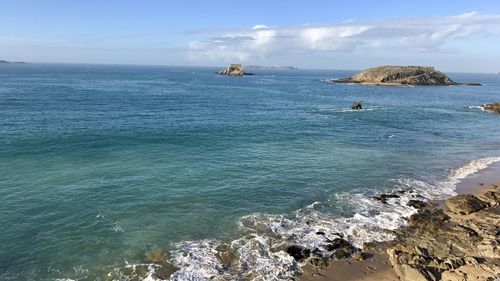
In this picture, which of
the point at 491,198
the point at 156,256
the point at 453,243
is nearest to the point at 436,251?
the point at 453,243

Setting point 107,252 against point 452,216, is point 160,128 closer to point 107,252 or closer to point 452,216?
point 107,252

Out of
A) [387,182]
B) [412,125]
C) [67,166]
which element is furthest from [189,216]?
[412,125]

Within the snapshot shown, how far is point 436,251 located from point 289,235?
34.7 ft

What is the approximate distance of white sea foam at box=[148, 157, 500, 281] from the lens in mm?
25219

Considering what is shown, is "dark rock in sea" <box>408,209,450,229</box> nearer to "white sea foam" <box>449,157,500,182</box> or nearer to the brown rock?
"white sea foam" <box>449,157,500,182</box>

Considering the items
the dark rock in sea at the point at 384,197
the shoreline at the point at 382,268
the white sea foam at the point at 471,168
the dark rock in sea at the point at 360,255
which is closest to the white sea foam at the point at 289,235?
the dark rock in sea at the point at 384,197

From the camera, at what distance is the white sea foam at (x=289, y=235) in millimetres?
25219

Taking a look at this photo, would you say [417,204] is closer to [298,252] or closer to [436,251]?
[436,251]

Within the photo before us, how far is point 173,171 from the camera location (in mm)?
43625

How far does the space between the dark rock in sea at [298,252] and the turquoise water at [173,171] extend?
15.1 ft

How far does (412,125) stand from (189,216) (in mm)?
62446

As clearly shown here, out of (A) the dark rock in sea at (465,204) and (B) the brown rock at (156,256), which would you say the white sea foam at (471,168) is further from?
(B) the brown rock at (156,256)

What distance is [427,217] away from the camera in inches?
1316

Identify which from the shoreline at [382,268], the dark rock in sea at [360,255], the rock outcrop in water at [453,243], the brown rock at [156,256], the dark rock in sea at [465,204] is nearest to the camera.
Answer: the shoreline at [382,268]
